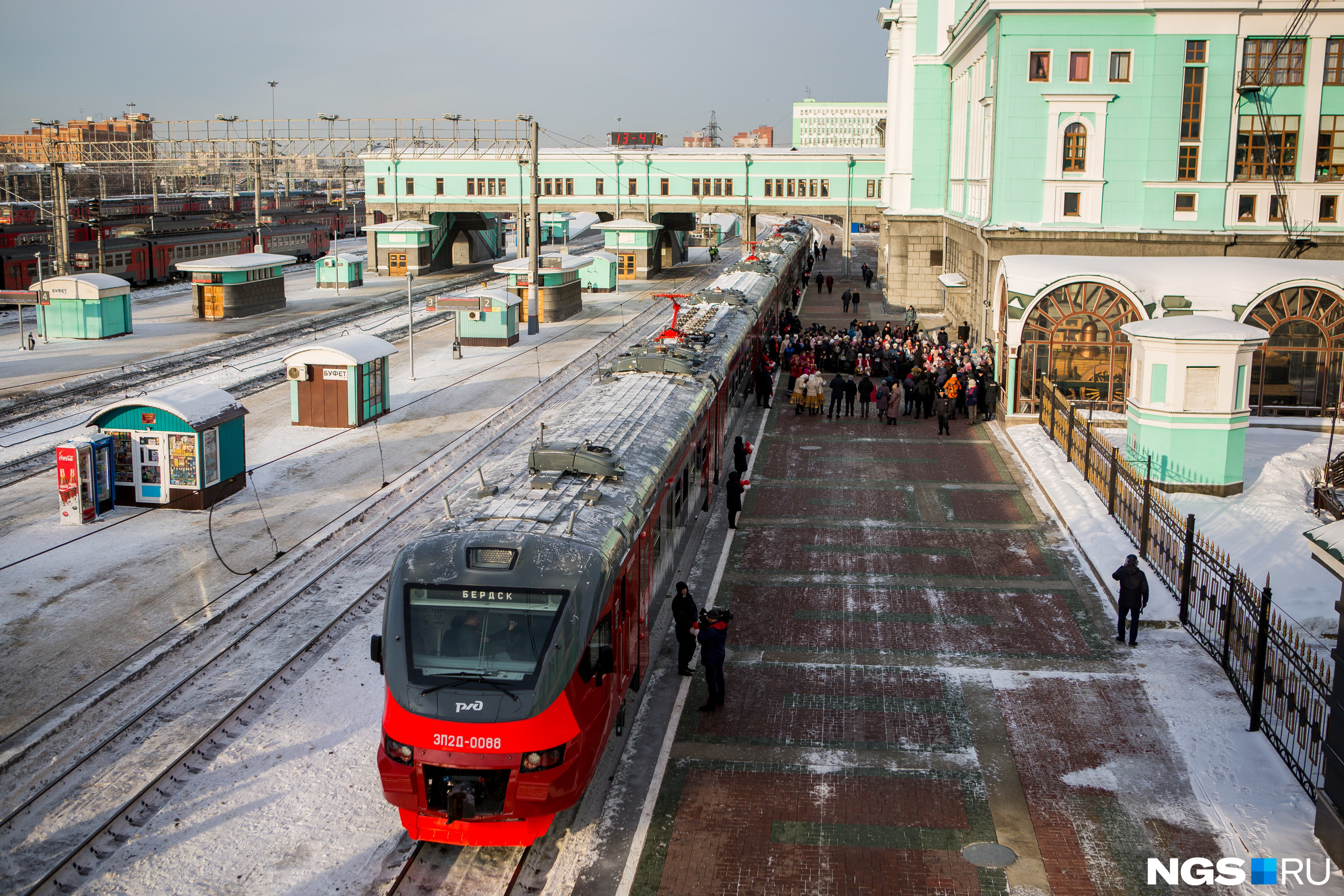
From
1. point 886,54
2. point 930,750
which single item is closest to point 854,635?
point 930,750

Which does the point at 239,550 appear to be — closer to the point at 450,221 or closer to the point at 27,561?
the point at 27,561

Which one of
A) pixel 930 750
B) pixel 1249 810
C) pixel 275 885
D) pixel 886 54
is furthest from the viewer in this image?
pixel 886 54

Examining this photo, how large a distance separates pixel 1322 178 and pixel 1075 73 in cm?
782

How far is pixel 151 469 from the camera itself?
21281mm

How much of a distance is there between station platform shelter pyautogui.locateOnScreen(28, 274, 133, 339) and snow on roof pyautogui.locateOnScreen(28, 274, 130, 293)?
16 mm

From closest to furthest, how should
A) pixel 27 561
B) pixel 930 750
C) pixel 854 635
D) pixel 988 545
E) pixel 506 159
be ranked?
pixel 930 750
pixel 854 635
pixel 27 561
pixel 988 545
pixel 506 159

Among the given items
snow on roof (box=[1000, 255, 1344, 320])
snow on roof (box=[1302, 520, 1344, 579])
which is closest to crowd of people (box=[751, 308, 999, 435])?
snow on roof (box=[1000, 255, 1344, 320])

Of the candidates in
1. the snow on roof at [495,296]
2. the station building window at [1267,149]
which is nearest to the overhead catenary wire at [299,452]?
the snow on roof at [495,296]

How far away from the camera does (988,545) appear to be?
19766 millimetres

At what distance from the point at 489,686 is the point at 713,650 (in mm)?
4089

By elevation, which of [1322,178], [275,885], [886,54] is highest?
[886,54]

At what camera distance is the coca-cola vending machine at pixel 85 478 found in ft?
64.7

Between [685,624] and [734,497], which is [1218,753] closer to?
[685,624]

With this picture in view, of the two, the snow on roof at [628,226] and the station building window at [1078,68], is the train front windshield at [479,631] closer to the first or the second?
the station building window at [1078,68]
